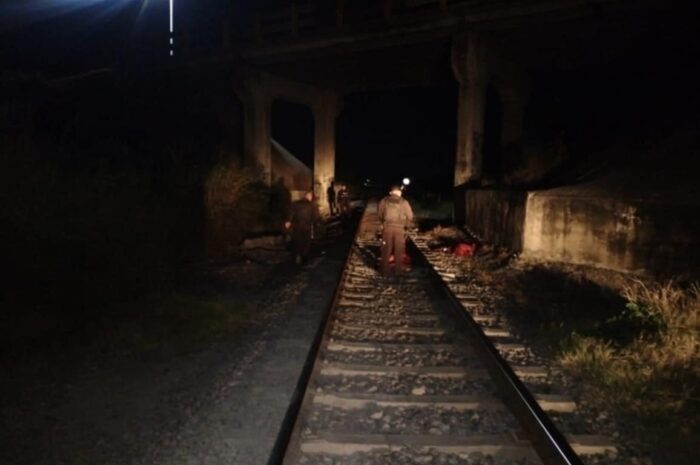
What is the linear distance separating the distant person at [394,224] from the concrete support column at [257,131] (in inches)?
599

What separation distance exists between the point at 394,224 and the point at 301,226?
2727mm

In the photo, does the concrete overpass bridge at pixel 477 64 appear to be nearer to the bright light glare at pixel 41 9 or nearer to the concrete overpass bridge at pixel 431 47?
the concrete overpass bridge at pixel 431 47

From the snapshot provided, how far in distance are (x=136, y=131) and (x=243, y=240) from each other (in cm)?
1070

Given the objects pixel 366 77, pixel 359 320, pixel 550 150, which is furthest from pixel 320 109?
pixel 359 320

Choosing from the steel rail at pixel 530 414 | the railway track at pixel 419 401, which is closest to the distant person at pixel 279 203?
the railway track at pixel 419 401

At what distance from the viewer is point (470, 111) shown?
20797mm

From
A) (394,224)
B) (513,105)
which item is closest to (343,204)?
(513,105)

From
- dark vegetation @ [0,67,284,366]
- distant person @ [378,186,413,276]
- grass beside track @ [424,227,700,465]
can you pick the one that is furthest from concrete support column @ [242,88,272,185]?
grass beside track @ [424,227,700,465]

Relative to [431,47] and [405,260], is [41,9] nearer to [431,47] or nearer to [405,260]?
[431,47]

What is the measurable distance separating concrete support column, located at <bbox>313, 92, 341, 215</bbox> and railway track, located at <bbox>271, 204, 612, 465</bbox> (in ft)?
74.0

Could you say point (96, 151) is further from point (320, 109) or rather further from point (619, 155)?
point (320, 109)

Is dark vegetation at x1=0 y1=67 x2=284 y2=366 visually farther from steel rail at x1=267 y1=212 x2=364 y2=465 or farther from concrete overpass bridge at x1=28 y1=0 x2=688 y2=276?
concrete overpass bridge at x1=28 y1=0 x2=688 y2=276

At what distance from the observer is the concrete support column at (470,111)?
64.3 feet

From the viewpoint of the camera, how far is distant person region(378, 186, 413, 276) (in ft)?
34.4
